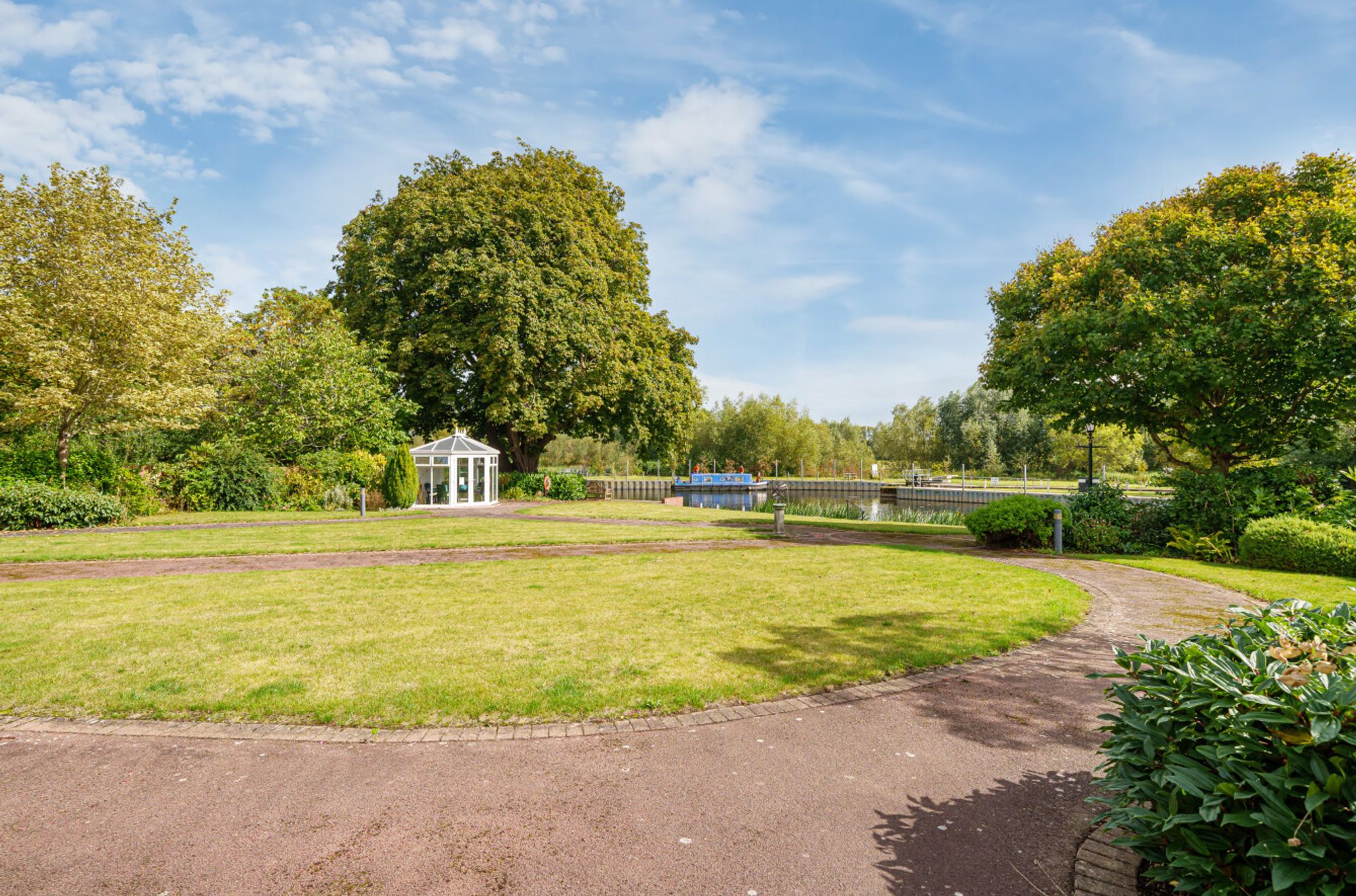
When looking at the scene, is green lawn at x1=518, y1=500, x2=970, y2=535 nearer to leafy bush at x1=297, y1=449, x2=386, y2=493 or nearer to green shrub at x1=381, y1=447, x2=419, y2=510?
green shrub at x1=381, y1=447, x2=419, y2=510

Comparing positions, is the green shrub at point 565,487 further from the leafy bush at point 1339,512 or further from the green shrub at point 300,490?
the leafy bush at point 1339,512

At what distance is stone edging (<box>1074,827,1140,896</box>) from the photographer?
2742 millimetres

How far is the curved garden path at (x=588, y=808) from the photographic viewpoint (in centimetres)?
286

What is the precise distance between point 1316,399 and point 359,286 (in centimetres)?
3293

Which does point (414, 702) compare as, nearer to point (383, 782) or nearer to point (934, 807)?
point (383, 782)

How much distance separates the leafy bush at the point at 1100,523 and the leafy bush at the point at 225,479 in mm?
23545

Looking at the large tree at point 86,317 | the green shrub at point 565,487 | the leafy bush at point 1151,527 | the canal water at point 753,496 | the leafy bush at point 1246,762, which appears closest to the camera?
the leafy bush at point 1246,762

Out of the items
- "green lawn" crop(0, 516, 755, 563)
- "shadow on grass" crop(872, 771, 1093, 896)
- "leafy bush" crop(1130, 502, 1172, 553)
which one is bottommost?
"green lawn" crop(0, 516, 755, 563)

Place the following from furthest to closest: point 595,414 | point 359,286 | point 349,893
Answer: point 595,414, point 359,286, point 349,893

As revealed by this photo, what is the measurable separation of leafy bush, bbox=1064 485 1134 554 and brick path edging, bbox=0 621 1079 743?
11.6m

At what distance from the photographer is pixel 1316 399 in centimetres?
1257

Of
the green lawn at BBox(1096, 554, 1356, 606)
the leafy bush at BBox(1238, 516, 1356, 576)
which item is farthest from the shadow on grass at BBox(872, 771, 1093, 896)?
the leafy bush at BBox(1238, 516, 1356, 576)

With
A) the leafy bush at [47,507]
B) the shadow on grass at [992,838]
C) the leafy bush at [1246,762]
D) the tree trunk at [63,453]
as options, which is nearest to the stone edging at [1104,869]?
the shadow on grass at [992,838]

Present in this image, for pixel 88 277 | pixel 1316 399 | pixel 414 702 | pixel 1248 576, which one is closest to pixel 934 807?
pixel 414 702
